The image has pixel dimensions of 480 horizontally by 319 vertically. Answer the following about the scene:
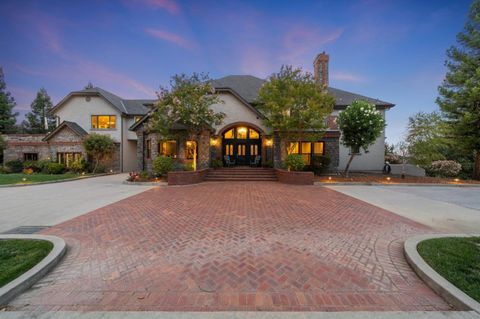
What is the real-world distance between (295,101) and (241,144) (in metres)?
6.91

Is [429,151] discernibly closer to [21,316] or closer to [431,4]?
[431,4]

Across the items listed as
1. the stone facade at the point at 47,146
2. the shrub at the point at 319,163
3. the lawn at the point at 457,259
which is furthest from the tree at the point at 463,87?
the stone facade at the point at 47,146

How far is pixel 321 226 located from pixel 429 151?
16535mm

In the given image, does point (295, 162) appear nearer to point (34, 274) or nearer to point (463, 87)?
point (34, 274)

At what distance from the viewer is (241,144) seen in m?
18.1

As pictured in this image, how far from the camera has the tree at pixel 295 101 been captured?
41.7 ft

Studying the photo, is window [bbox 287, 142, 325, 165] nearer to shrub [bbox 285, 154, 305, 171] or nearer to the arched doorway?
the arched doorway

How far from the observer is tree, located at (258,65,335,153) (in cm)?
1271

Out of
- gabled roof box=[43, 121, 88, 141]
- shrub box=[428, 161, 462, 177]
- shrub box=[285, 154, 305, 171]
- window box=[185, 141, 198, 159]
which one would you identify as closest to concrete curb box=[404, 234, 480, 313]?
shrub box=[285, 154, 305, 171]

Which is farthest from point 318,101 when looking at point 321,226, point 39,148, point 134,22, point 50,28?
point 39,148

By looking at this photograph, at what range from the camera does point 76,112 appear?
20.4 m

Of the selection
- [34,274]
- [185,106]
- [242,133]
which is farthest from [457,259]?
[242,133]

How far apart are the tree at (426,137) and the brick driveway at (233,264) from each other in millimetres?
13465

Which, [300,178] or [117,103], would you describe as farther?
[117,103]
